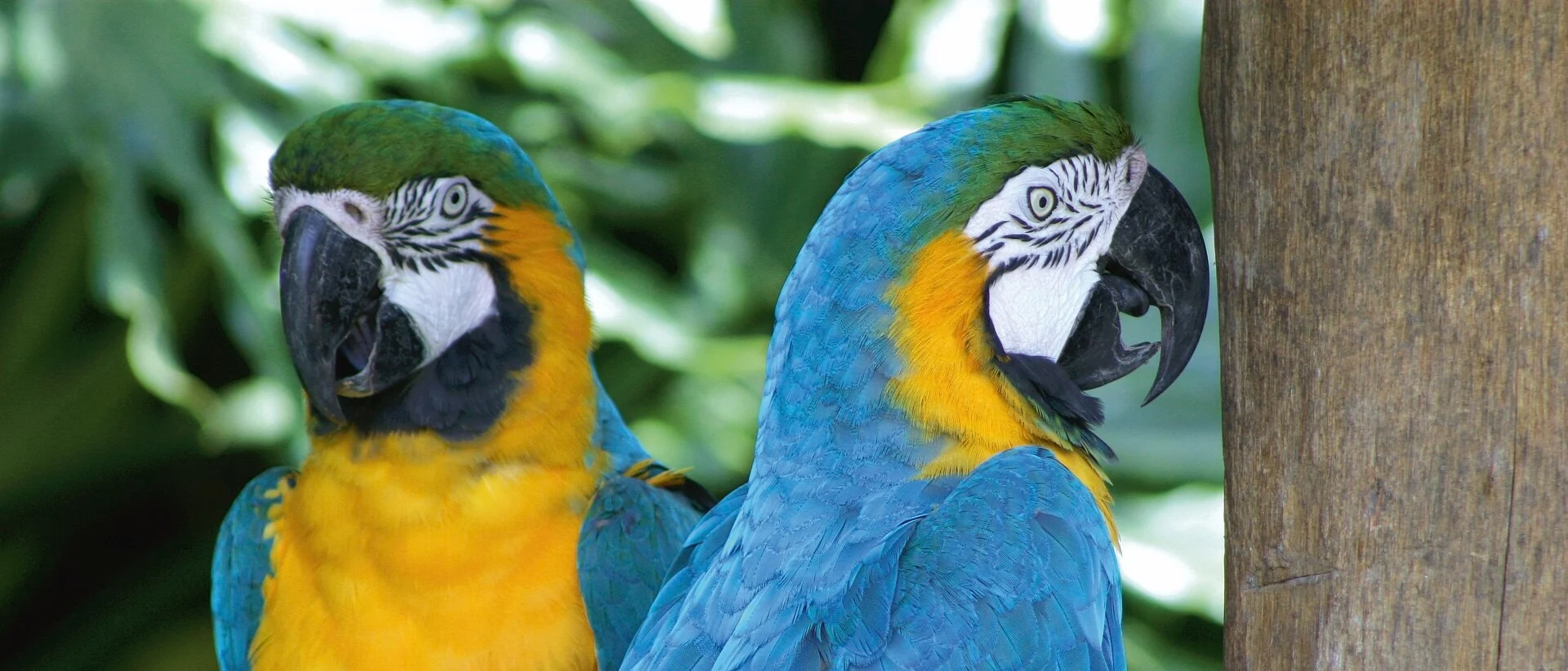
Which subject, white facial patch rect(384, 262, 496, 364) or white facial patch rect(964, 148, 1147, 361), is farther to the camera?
white facial patch rect(384, 262, 496, 364)

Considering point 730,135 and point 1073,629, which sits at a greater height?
point 730,135

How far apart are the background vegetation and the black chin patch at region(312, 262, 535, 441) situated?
4.11 ft

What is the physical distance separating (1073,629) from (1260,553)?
0.67ft

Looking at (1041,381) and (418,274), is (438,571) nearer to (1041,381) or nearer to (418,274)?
(418,274)

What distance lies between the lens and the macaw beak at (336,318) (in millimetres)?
1673

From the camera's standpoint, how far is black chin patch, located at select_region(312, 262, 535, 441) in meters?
1.79

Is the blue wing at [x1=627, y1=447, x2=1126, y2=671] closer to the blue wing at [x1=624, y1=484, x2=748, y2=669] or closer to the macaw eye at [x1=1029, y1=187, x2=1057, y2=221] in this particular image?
the blue wing at [x1=624, y1=484, x2=748, y2=669]

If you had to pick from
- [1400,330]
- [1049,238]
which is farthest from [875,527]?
[1400,330]

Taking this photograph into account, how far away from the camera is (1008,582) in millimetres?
1235

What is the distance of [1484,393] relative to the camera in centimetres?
111

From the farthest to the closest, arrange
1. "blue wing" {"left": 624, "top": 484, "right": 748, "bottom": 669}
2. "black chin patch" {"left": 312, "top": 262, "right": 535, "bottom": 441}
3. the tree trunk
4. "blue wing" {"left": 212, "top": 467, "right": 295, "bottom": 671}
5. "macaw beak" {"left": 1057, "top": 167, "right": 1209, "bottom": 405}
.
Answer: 1. "blue wing" {"left": 212, "top": 467, "right": 295, "bottom": 671}
2. "black chin patch" {"left": 312, "top": 262, "right": 535, "bottom": 441}
3. "macaw beak" {"left": 1057, "top": 167, "right": 1209, "bottom": 405}
4. "blue wing" {"left": 624, "top": 484, "right": 748, "bottom": 669}
5. the tree trunk

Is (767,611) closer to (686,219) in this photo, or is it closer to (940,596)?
(940,596)

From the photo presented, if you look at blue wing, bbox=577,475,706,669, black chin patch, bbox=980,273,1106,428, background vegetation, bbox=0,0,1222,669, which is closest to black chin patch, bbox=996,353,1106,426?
black chin patch, bbox=980,273,1106,428

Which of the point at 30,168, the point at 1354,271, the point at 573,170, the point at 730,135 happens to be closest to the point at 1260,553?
the point at 1354,271
